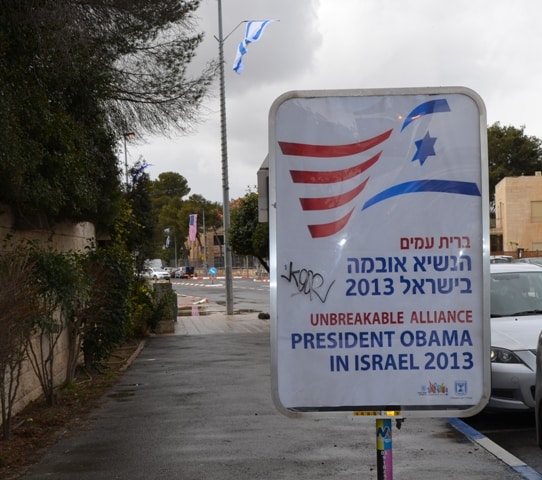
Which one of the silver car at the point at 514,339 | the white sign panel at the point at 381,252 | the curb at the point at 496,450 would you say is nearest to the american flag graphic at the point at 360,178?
the white sign panel at the point at 381,252

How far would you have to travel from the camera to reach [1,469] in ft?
22.7

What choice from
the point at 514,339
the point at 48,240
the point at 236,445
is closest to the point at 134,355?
the point at 48,240

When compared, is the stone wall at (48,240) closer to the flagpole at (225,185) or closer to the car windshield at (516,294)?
the car windshield at (516,294)

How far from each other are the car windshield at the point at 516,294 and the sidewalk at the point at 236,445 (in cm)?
159

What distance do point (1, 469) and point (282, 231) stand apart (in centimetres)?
448

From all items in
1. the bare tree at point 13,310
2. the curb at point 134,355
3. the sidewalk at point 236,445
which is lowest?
the curb at point 134,355

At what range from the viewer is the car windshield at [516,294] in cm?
928

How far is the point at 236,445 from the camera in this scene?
757 cm

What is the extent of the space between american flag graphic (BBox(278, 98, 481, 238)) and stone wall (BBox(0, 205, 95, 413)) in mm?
6368

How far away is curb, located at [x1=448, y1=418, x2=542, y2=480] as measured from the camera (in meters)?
6.31

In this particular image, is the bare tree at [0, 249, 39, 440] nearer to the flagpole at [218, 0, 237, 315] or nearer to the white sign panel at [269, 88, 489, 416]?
the white sign panel at [269, 88, 489, 416]

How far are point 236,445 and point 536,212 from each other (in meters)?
62.7

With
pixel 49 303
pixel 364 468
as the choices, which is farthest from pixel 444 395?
pixel 49 303

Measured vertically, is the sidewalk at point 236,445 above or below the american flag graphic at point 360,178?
below
